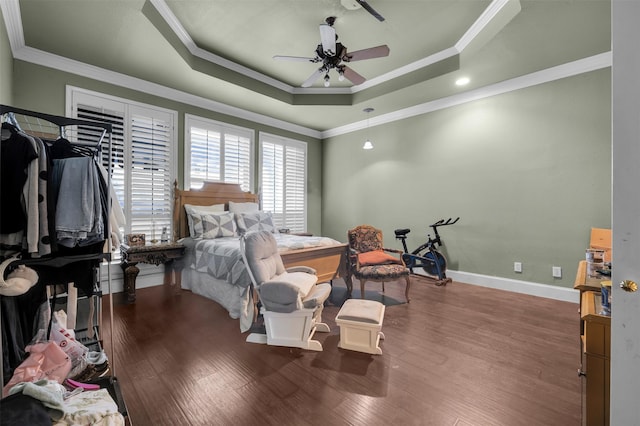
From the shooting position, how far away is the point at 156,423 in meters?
1.48

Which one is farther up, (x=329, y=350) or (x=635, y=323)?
Answer: (x=635, y=323)

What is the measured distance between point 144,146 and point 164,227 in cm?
121

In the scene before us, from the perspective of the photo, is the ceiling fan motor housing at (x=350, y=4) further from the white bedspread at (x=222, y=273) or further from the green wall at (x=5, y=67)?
the green wall at (x=5, y=67)

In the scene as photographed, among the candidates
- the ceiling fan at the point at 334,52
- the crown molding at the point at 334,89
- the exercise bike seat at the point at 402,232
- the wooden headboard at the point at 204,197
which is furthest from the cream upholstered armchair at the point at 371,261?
the crown molding at the point at 334,89

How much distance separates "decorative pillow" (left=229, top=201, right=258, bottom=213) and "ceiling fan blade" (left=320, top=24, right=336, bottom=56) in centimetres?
270

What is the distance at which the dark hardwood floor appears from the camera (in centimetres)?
155

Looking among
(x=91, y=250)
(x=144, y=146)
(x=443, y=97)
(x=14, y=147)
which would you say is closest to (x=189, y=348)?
(x=91, y=250)

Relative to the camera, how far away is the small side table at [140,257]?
339cm

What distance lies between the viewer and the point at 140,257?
11.3ft

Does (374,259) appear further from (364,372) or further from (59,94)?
(59,94)

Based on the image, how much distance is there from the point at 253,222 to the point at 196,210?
→ 869 mm

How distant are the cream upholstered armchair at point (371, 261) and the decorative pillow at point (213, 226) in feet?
5.89

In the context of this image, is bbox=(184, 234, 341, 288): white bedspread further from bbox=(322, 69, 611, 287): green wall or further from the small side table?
bbox=(322, 69, 611, 287): green wall

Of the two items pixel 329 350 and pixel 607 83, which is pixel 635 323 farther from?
pixel 607 83
